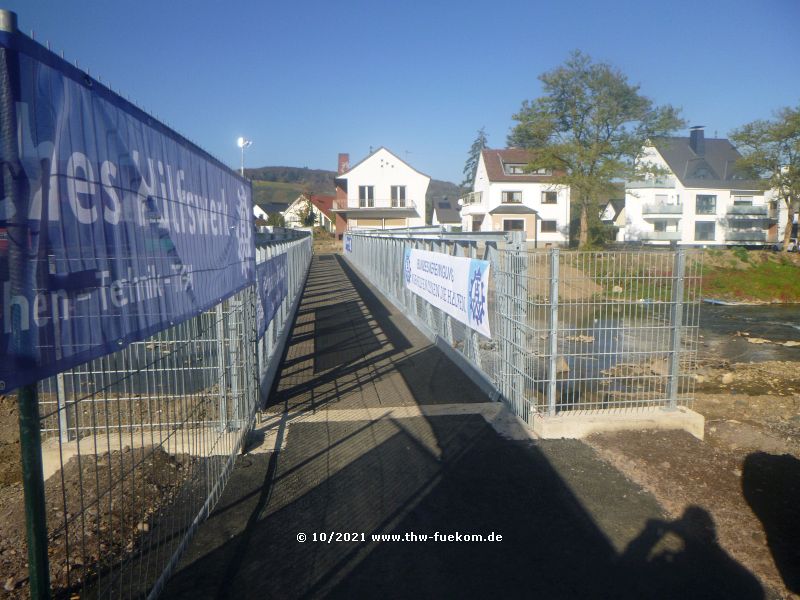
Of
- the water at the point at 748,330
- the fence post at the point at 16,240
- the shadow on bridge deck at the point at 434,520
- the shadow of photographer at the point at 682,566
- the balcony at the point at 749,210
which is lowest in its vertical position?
the water at the point at 748,330

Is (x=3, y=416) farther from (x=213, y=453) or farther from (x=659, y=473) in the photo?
(x=659, y=473)

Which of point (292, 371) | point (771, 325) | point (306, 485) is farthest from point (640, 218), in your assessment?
point (306, 485)

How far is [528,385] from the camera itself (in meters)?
7.18

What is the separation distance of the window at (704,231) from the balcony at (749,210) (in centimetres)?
191

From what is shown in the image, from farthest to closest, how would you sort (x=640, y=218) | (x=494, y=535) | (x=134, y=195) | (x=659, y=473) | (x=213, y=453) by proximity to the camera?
(x=640, y=218) < (x=659, y=473) < (x=213, y=453) < (x=494, y=535) < (x=134, y=195)

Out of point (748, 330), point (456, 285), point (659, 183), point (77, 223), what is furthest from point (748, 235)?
point (77, 223)

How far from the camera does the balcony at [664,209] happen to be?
58.5 meters

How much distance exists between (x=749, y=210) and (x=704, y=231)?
13.1ft

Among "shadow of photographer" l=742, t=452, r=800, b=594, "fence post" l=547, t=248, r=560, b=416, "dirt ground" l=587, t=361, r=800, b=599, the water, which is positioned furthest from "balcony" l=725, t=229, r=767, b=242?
"fence post" l=547, t=248, r=560, b=416

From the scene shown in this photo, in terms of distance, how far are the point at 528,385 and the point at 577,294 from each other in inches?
43.7

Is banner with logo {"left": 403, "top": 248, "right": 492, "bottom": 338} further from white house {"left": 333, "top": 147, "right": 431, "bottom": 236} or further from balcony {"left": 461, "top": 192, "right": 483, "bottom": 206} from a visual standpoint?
white house {"left": 333, "top": 147, "right": 431, "bottom": 236}

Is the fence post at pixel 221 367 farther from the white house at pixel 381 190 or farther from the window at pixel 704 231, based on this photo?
the window at pixel 704 231

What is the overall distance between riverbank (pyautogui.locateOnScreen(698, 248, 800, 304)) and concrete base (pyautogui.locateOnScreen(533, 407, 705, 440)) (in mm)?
25793

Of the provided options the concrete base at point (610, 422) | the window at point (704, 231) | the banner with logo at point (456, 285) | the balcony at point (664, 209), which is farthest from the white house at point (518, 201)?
Answer: the concrete base at point (610, 422)
